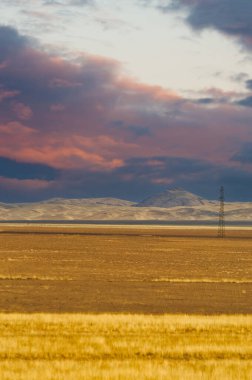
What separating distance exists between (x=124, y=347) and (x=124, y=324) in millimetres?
5261

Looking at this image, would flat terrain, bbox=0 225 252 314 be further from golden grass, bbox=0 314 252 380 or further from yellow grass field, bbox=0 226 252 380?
golden grass, bbox=0 314 252 380

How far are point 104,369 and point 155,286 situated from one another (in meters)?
28.0

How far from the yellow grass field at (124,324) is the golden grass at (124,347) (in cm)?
3

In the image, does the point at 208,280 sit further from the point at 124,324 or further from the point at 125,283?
the point at 124,324

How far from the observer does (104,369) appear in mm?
16969

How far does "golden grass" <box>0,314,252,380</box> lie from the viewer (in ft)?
54.5

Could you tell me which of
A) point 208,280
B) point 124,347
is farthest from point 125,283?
point 124,347

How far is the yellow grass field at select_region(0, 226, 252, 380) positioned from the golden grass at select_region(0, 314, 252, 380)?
27 mm

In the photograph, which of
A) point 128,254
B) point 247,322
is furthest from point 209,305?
point 128,254

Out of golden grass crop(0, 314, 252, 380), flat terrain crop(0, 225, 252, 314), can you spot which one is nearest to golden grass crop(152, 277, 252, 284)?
flat terrain crop(0, 225, 252, 314)

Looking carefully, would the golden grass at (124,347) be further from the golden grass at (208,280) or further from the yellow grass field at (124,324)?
the golden grass at (208,280)

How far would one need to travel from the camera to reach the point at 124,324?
25.8 metres

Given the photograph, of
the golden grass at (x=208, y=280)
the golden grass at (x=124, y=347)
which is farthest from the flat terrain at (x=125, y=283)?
the golden grass at (x=124, y=347)

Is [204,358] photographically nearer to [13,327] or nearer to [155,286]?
[13,327]
